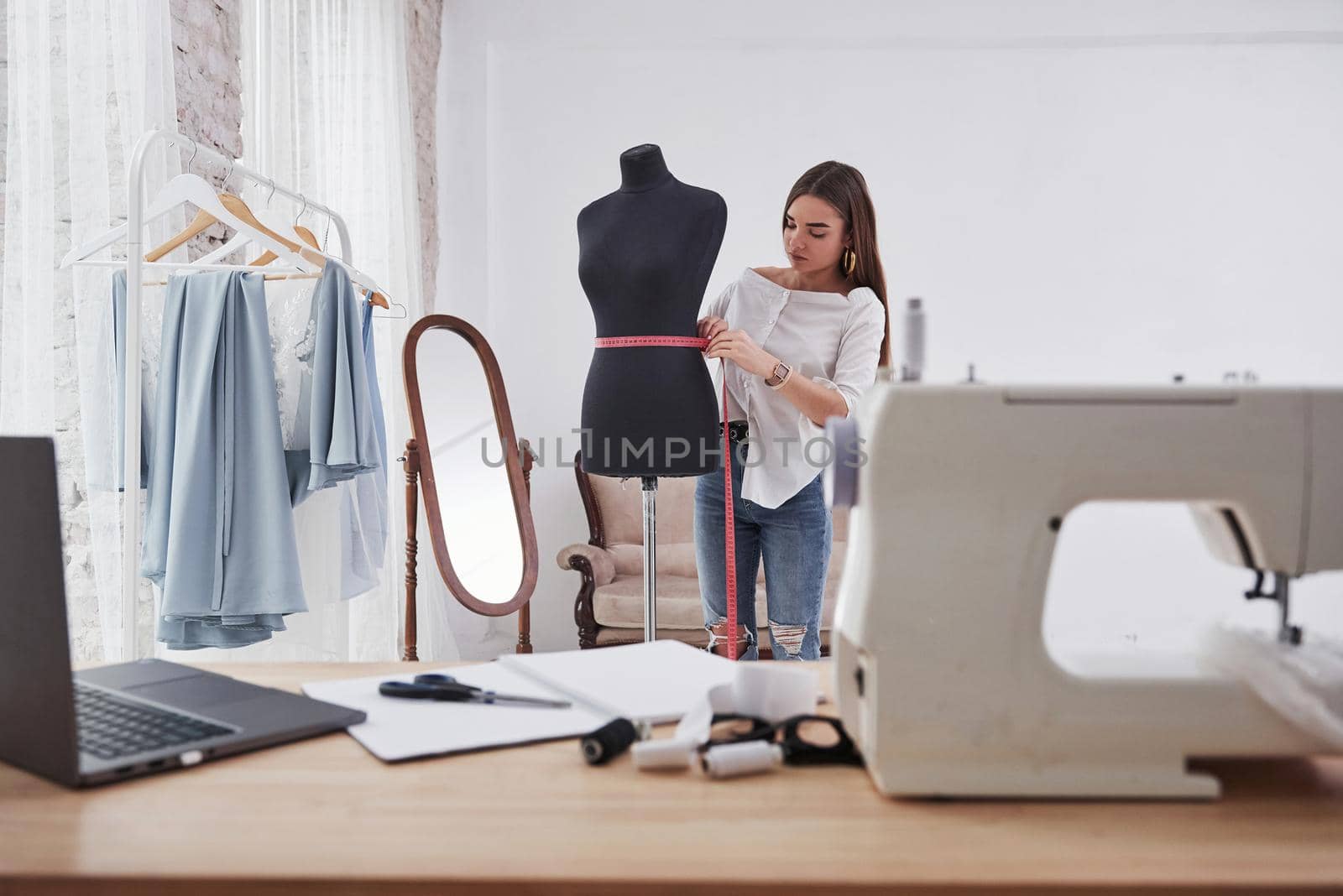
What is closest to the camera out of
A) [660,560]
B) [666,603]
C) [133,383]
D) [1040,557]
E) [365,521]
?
[1040,557]

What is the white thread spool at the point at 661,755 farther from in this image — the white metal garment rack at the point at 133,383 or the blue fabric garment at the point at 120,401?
the blue fabric garment at the point at 120,401

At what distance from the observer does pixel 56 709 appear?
760 mm

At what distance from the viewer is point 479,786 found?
778 mm

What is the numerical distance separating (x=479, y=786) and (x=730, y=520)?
144 cm

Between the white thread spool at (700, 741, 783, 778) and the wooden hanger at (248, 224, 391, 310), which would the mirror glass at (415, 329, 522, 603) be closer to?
the wooden hanger at (248, 224, 391, 310)

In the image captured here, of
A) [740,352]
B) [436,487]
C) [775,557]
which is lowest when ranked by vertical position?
[775,557]

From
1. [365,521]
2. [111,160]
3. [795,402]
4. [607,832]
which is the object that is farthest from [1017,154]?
[607,832]

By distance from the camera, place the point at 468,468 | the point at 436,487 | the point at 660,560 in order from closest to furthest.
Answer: the point at 436,487 < the point at 468,468 < the point at 660,560

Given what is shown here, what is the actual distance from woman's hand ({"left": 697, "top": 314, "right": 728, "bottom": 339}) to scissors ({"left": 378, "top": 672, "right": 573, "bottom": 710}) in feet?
4.10

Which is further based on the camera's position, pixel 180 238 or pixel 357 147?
pixel 357 147

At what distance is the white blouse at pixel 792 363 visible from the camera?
220cm

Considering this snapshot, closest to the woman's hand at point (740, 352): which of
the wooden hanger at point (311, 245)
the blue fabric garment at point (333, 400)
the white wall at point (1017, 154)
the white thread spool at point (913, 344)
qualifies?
the blue fabric garment at point (333, 400)

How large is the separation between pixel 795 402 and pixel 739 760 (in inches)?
56.6

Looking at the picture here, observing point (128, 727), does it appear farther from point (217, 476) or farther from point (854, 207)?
point (854, 207)
